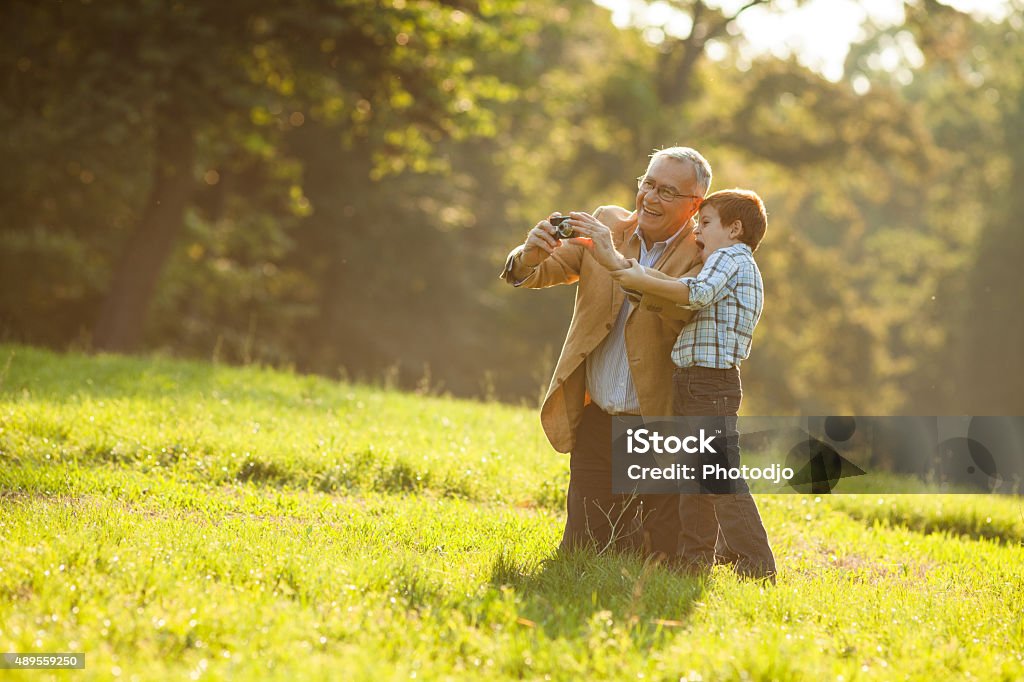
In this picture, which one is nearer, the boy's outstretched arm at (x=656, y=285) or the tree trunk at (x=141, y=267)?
the boy's outstretched arm at (x=656, y=285)

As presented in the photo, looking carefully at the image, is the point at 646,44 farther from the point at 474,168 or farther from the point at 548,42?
the point at 474,168

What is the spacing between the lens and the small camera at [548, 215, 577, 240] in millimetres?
5000

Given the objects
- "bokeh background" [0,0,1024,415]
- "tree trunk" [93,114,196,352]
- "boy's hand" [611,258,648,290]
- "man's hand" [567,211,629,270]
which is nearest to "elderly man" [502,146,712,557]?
"man's hand" [567,211,629,270]

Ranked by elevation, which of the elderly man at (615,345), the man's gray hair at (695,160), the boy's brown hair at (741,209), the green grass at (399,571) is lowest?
the green grass at (399,571)

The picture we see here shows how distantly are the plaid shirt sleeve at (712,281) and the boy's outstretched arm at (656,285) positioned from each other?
4 cm

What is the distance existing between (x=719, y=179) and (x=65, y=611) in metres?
24.0

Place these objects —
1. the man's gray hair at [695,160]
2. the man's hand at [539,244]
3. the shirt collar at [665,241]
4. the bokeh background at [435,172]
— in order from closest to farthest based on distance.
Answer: the man's hand at [539,244] < the man's gray hair at [695,160] < the shirt collar at [665,241] < the bokeh background at [435,172]

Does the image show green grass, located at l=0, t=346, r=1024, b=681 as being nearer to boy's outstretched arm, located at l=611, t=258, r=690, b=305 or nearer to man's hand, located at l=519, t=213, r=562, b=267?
boy's outstretched arm, located at l=611, t=258, r=690, b=305

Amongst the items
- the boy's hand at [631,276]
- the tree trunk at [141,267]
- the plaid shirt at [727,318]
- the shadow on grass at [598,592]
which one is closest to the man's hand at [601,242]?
the boy's hand at [631,276]

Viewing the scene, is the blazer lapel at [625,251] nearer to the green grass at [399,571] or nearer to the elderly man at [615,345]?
the elderly man at [615,345]

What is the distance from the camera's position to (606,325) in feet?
17.8

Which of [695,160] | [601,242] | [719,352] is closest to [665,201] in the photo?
[695,160]

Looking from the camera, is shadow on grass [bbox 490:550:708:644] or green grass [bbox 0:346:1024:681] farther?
shadow on grass [bbox 490:550:708:644]

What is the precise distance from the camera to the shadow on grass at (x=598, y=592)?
418cm
